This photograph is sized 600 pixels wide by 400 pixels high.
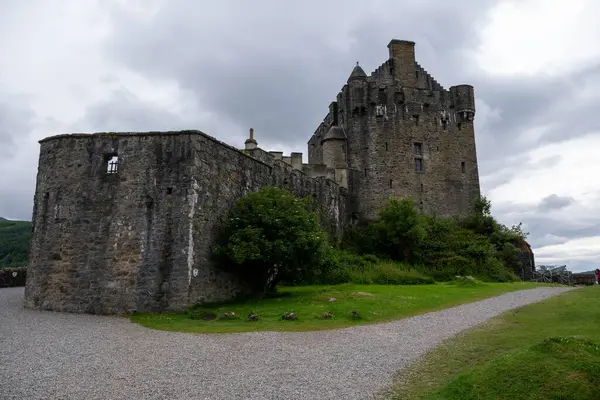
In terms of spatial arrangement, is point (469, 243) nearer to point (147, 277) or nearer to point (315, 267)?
point (315, 267)

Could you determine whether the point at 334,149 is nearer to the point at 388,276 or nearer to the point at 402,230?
the point at 402,230

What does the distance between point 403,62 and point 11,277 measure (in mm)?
37663

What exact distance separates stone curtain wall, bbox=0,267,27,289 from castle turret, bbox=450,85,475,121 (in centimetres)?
3941

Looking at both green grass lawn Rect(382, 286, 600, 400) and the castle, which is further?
the castle

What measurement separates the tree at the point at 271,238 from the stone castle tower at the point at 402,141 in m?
20.5

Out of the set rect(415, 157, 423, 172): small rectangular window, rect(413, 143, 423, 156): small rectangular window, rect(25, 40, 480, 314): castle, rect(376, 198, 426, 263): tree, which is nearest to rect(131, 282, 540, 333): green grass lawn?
rect(25, 40, 480, 314): castle

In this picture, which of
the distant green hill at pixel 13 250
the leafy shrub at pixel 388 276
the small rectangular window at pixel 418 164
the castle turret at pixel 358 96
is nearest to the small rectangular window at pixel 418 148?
the small rectangular window at pixel 418 164

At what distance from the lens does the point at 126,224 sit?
63.0ft

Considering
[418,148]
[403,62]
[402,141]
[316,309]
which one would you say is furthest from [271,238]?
[403,62]

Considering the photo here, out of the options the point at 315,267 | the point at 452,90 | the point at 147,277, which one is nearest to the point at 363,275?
the point at 315,267

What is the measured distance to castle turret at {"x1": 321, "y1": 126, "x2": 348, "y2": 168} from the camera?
43094 millimetres

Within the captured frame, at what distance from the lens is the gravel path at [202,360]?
814cm

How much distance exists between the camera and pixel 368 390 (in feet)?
26.7

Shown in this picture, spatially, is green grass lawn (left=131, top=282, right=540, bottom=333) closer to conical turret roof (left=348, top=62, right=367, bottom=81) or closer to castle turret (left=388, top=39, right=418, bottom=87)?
conical turret roof (left=348, top=62, right=367, bottom=81)
